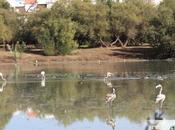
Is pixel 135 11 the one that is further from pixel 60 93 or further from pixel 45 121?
pixel 45 121

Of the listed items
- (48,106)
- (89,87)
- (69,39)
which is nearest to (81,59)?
(69,39)

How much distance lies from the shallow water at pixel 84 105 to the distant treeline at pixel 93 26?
23.0m

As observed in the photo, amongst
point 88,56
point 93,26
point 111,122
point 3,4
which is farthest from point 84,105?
point 3,4

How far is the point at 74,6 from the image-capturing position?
206 feet

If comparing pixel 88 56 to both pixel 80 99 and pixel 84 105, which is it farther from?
pixel 84 105

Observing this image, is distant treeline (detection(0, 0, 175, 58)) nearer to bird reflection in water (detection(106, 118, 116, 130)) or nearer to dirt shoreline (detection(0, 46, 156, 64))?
dirt shoreline (detection(0, 46, 156, 64))

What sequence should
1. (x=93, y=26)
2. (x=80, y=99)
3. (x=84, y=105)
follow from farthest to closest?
Answer: 1. (x=93, y=26)
2. (x=80, y=99)
3. (x=84, y=105)

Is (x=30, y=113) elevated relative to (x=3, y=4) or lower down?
lower down

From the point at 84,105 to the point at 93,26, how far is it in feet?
129

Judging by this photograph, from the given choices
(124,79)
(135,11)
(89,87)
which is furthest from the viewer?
(135,11)

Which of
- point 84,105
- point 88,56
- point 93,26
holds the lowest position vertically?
point 88,56

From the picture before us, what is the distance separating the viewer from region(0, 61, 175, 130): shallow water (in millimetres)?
17906

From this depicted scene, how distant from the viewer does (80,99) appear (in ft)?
77.5

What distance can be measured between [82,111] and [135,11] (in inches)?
1688
